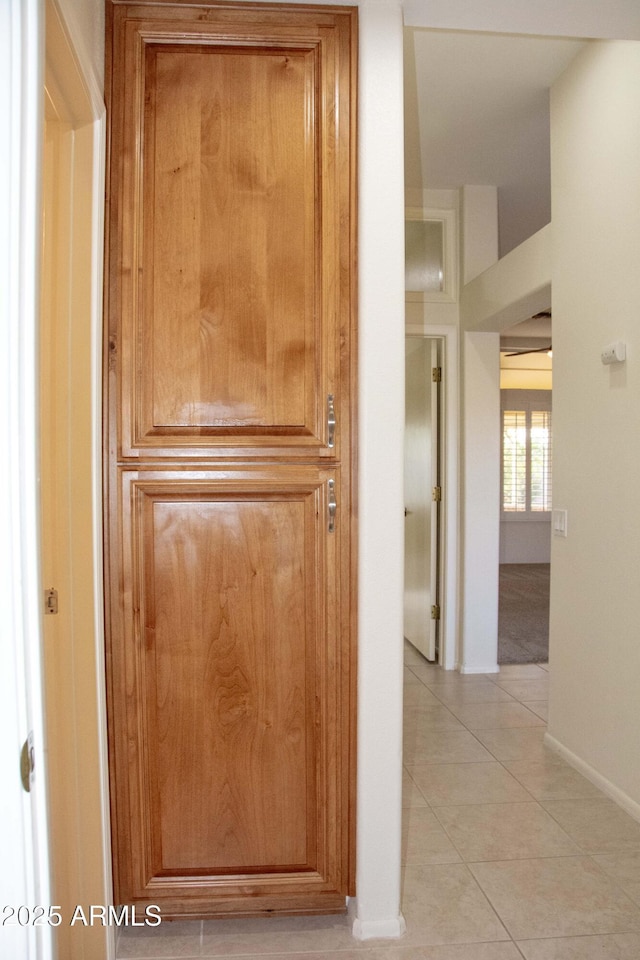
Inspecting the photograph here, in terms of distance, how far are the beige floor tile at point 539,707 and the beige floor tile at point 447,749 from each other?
20.4 inches

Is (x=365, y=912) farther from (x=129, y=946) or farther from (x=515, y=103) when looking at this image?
(x=515, y=103)

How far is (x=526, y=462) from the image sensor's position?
10445mm

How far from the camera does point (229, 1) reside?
195cm

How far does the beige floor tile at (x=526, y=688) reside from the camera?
427cm

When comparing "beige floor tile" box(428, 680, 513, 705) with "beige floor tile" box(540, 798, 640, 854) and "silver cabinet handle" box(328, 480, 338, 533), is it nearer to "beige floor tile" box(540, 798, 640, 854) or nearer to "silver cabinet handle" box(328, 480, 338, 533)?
"beige floor tile" box(540, 798, 640, 854)

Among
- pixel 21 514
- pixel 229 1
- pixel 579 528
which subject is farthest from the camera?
pixel 579 528

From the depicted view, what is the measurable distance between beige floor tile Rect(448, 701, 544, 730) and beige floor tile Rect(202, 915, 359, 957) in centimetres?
184

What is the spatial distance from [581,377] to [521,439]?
745cm

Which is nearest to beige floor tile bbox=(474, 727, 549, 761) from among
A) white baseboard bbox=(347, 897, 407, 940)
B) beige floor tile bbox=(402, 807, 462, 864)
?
beige floor tile bbox=(402, 807, 462, 864)

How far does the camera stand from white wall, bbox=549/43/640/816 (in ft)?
9.09

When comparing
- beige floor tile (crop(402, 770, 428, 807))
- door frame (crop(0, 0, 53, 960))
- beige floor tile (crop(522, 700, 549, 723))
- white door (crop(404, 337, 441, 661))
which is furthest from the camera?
white door (crop(404, 337, 441, 661))

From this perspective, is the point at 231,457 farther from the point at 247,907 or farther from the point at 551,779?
the point at 551,779

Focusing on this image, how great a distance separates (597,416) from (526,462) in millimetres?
7607

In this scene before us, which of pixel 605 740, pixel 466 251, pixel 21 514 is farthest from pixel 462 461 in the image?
pixel 21 514
